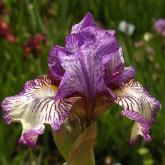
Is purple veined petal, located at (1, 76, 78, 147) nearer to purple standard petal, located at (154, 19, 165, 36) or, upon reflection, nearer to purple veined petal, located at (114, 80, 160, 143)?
purple veined petal, located at (114, 80, 160, 143)

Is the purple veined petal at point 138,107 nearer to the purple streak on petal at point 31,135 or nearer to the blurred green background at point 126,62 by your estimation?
the purple streak on petal at point 31,135

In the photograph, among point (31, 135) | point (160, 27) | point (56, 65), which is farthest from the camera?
point (160, 27)

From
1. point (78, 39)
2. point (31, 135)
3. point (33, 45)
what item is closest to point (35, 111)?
point (31, 135)

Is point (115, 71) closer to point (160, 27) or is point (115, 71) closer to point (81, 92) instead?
point (81, 92)

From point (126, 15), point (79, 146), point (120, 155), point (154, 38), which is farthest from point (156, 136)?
point (79, 146)

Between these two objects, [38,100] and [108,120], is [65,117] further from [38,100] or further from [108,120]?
[108,120]

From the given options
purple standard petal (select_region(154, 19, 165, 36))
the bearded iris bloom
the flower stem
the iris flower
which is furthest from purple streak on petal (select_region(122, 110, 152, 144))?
purple standard petal (select_region(154, 19, 165, 36))

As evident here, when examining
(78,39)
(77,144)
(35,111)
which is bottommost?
(77,144)

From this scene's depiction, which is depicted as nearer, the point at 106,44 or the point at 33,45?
the point at 106,44
